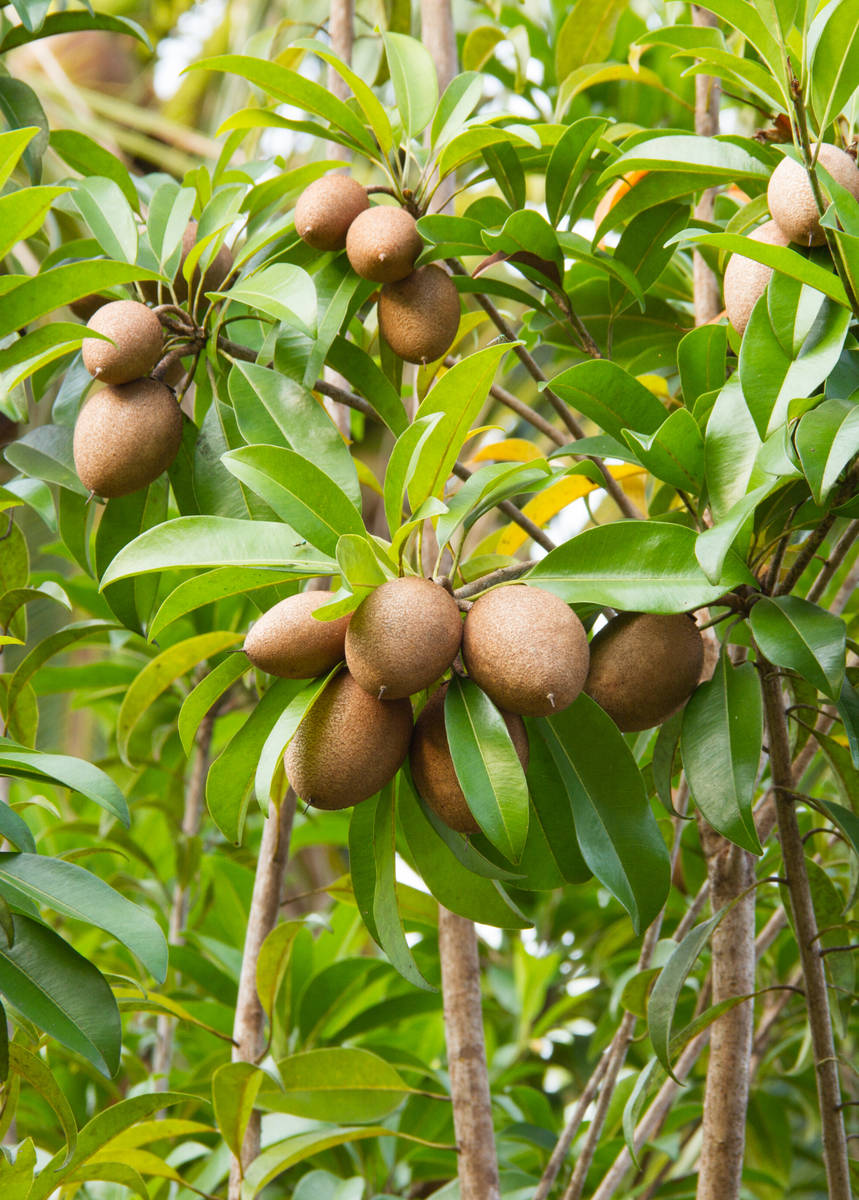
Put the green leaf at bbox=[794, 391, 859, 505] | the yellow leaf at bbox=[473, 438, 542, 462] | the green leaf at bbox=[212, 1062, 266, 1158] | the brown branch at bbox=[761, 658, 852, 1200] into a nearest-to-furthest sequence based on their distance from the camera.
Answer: the green leaf at bbox=[794, 391, 859, 505], the brown branch at bbox=[761, 658, 852, 1200], the green leaf at bbox=[212, 1062, 266, 1158], the yellow leaf at bbox=[473, 438, 542, 462]

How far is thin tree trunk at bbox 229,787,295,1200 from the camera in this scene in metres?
1.18

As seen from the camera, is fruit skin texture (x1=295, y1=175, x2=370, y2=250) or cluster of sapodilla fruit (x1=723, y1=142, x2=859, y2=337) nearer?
cluster of sapodilla fruit (x1=723, y1=142, x2=859, y2=337)

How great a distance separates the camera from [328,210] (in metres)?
0.96

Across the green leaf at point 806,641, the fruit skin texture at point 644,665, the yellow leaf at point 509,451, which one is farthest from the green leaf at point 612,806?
the yellow leaf at point 509,451

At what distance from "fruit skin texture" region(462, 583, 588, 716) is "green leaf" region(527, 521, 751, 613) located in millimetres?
37

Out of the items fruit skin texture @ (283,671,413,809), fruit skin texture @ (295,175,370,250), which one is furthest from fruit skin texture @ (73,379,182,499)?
fruit skin texture @ (283,671,413,809)

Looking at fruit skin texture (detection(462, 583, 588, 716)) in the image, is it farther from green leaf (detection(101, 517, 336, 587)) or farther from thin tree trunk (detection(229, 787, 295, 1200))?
thin tree trunk (detection(229, 787, 295, 1200))

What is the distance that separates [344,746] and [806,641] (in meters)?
0.29

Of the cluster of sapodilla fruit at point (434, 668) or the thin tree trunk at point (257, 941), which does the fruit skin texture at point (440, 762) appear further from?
the thin tree trunk at point (257, 941)

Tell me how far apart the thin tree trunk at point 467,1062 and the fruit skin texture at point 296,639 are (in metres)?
0.50

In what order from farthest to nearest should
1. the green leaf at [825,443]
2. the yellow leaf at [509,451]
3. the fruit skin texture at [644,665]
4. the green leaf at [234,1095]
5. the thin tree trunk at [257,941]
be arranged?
the yellow leaf at [509,451]
the thin tree trunk at [257,941]
the green leaf at [234,1095]
the fruit skin texture at [644,665]
the green leaf at [825,443]

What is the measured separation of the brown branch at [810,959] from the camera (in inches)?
35.0

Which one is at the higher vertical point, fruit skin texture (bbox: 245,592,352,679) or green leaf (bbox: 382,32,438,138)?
green leaf (bbox: 382,32,438,138)

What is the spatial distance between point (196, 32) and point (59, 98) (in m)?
0.92
